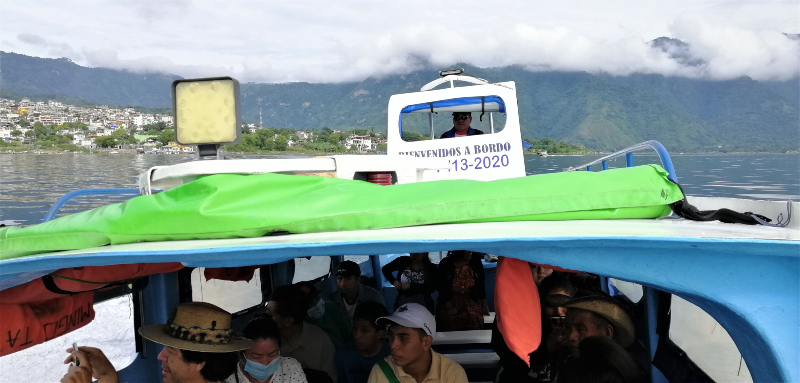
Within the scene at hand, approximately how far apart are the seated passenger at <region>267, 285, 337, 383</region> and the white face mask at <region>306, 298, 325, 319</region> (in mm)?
341

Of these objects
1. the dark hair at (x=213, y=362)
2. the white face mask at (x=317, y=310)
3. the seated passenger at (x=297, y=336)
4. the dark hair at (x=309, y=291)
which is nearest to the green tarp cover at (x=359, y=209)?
the dark hair at (x=213, y=362)

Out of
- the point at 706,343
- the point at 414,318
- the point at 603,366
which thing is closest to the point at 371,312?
the point at 414,318

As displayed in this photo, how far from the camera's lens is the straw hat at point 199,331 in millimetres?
2672

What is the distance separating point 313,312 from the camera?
4.52 meters

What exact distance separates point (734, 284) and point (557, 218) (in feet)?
1.79

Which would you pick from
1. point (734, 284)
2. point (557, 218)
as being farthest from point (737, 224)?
point (557, 218)

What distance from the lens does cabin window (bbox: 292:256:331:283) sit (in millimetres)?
5199

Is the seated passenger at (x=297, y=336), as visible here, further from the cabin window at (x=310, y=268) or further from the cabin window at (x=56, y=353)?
the cabin window at (x=56, y=353)

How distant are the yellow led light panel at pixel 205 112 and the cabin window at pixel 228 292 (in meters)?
1.40

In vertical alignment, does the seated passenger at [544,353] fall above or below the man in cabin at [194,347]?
below

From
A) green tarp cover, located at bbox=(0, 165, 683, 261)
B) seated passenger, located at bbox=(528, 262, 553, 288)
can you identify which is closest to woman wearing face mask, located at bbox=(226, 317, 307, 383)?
green tarp cover, located at bbox=(0, 165, 683, 261)

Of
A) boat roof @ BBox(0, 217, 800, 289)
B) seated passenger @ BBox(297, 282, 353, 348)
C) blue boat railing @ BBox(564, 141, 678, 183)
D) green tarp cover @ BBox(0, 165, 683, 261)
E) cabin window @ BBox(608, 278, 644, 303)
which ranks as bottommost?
seated passenger @ BBox(297, 282, 353, 348)

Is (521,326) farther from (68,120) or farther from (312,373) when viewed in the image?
(68,120)

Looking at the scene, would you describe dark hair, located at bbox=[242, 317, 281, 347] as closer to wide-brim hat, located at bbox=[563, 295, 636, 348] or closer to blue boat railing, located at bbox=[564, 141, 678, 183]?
wide-brim hat, located at bbox=[563, 295, 636, 348]
